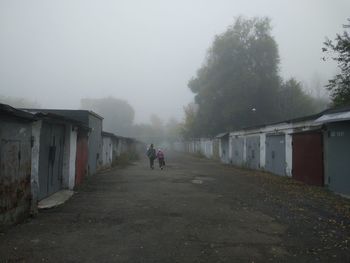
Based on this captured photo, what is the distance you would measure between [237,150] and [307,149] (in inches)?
599

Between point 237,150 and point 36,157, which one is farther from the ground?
point 237,150

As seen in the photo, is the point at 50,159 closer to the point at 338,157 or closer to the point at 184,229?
the point at 184,229

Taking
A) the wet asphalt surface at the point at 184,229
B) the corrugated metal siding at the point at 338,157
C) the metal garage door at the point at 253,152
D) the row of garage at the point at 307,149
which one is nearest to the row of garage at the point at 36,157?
the wet asphalt surface at the point at 184,229

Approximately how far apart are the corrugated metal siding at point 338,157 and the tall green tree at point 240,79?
28145mm

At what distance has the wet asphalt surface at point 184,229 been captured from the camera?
22.0 ft

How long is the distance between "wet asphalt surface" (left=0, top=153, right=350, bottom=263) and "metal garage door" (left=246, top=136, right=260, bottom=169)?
1302cm

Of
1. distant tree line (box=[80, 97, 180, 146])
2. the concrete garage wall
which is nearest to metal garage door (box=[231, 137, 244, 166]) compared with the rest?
the concrete garage wall

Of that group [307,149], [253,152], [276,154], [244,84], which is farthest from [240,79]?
[307,149]

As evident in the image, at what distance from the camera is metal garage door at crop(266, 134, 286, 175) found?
21906 mm

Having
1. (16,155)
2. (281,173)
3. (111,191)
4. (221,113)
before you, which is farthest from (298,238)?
(221,113)

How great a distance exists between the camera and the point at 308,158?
18.0 metres

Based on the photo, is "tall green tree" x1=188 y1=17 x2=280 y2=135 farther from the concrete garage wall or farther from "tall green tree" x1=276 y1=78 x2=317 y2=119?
the concrete garage wall

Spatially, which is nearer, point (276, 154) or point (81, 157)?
point (81, 157)

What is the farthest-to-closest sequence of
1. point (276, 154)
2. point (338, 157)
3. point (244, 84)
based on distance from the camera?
1. point (244, 84)
2. point (276, 154)
3. point (338, 157)
